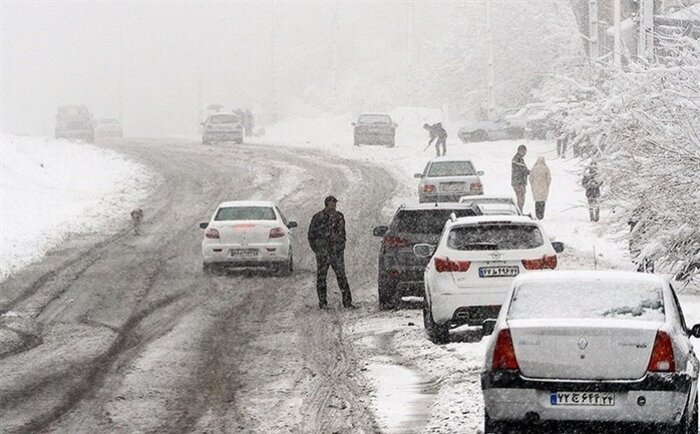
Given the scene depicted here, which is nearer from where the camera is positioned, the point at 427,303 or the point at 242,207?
the point at 427,303

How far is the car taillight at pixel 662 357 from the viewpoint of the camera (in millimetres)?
9938

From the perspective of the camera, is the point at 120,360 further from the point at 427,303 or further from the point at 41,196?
the point at 41,196

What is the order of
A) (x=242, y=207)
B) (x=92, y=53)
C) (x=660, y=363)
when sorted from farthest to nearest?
(x=92, y=53) < (x=242, y=207) < (x=660, y=363)

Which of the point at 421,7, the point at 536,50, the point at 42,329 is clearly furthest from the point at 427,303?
the point at 421,7

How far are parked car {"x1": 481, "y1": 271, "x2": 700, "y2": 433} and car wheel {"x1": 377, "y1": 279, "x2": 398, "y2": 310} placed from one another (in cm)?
1031

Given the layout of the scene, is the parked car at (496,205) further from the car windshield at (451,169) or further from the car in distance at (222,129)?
the car in distance at (222,129)

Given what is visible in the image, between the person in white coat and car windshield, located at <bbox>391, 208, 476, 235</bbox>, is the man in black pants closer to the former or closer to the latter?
car windshield, located at <bbox>391, 208, 476, 235</bbox>

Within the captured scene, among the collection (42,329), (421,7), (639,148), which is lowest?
(42,329)

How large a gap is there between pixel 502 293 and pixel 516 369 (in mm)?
6570

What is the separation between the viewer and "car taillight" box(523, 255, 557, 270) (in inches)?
664

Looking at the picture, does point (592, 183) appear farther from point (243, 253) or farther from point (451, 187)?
point (451, 187)

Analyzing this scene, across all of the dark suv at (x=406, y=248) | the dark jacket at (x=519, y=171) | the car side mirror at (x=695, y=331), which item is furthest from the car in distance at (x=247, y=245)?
the car side mirror at (x=695, y=331)

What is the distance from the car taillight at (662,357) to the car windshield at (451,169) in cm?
2616

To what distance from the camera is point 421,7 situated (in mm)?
114625
